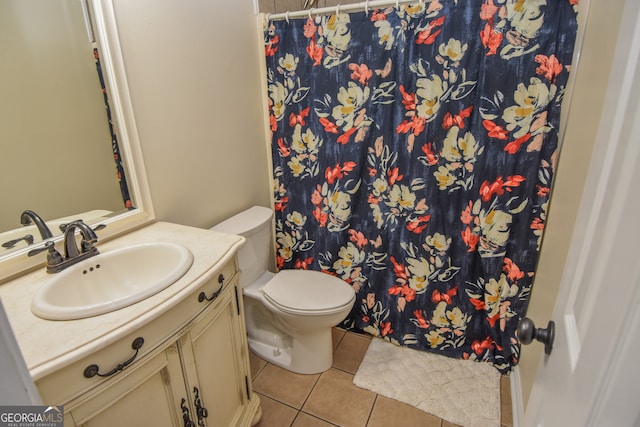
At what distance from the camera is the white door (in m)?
0.37

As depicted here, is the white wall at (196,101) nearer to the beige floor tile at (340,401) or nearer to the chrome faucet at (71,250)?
the chrome faucet at (71,250)

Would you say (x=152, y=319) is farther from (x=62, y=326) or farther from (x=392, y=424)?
(x=392, y=424)

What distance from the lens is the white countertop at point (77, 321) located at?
69 centimetres

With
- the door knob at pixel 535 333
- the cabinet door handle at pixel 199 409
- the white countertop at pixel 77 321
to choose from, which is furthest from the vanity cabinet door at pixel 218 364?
the door knob at pixel 535 333

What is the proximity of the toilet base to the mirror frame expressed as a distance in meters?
0.97

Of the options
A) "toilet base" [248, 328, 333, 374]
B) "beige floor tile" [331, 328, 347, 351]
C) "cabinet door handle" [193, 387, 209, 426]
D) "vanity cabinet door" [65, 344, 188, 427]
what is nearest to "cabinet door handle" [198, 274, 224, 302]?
"vanity cabinet door" [65, 344, 188, 427]

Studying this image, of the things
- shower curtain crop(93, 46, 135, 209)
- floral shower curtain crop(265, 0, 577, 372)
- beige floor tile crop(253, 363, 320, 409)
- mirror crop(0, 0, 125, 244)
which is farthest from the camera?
beige floor tile crop(253, 363, 320, 409)

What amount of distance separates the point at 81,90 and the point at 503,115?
1.70 metres

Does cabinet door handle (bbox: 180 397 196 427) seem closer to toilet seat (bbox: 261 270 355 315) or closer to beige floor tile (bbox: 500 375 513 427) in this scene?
toilet seat (bbox: 261 270 355 315)

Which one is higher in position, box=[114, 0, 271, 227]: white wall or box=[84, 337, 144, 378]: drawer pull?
box=[114, 0, 271, 227]: white wall

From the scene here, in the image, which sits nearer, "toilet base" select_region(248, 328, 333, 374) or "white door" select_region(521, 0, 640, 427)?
"white door" select_region(521, 0, 640, 427)

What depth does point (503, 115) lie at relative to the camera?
1464 mm

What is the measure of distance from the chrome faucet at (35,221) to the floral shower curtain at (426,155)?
1197mm

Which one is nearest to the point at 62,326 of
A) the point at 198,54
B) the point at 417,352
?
the point at 198,54
